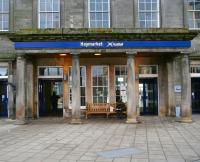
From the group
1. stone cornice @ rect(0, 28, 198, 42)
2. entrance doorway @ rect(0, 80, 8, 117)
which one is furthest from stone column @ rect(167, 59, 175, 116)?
entrance doorway @ rect(0, 80, 8, 117)

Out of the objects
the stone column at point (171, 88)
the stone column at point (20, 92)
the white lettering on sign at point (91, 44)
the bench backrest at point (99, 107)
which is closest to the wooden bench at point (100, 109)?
the bench backrest at point (99, 107)

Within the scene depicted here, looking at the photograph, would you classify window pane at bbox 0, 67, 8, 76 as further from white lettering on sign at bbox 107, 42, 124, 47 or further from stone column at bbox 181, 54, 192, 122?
stone column at bbox 181, 54, 192, 122

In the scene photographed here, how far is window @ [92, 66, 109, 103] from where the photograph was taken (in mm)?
24094

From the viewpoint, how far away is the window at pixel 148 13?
77.3 feet

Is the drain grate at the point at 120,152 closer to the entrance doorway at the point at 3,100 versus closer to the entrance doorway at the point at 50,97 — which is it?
the entrance doorway at the point at 50,97

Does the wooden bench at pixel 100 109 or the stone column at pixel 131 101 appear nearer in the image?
the stone column at pixel 131 101

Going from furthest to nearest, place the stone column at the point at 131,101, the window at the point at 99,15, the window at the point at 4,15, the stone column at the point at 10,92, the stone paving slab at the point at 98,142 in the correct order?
the window at the point at 4,15, the window at the point at 99,15, the stone column at the point at 10,92, the stone column at the point at 131,101, the stone paving slab at the point at 98,142

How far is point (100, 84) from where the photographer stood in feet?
79.2

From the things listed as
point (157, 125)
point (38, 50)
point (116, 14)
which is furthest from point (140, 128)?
point (116, 14)

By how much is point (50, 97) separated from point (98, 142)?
474 inches

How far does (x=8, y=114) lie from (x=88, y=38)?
25.8 ft

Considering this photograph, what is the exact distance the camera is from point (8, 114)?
23438 millimetres

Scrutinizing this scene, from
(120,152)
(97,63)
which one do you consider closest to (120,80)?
(97,63)

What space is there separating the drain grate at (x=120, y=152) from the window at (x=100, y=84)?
1246 centimetres
